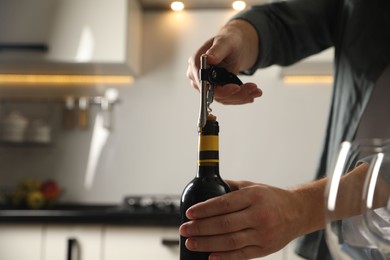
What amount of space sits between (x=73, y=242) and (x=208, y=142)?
4.65ft

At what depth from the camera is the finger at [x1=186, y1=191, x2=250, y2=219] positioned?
0.53 m

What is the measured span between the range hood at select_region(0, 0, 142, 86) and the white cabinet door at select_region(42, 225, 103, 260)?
27.9 inches

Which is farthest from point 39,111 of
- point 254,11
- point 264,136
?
point 254,11

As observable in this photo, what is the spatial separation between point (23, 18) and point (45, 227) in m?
0.90

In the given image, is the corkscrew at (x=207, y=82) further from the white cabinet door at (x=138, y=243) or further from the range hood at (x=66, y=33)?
the range hood at (x=66, y=33)

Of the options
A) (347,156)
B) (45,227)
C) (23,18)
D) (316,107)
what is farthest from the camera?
(316,107)

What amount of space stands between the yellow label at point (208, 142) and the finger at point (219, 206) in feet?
0.16

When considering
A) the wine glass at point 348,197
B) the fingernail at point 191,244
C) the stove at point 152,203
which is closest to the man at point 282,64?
the fingernail at point 191,244

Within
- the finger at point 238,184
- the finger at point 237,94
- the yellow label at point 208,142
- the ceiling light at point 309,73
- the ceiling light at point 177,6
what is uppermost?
the ceiling light at point 177,6

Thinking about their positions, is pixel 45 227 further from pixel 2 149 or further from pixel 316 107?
pixel 316 107

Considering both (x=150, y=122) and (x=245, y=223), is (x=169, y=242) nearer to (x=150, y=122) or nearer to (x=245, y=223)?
(x=150, y=122)

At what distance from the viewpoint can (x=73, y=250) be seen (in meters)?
1.84

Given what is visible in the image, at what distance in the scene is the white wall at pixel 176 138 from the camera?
2379mm

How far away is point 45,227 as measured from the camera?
186 centimetres
